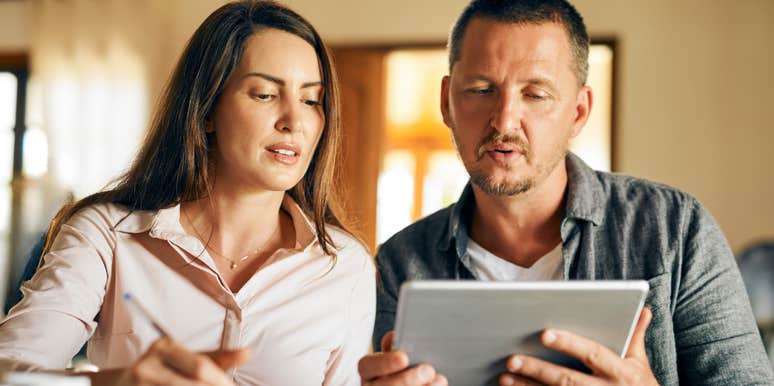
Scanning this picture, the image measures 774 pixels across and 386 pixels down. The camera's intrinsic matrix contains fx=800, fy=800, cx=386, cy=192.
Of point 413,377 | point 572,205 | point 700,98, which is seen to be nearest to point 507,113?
point 572,205

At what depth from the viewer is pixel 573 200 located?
1.84m

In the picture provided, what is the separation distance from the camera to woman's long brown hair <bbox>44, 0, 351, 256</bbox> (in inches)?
62.2

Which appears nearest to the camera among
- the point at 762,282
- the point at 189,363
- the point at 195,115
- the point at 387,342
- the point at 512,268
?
the point at 189,363

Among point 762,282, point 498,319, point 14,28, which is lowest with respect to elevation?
point 762,282

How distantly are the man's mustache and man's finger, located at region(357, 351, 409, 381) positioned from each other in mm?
653

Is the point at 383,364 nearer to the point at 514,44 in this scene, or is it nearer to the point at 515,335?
the point at 515,335

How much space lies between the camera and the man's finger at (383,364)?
1197 millimetres

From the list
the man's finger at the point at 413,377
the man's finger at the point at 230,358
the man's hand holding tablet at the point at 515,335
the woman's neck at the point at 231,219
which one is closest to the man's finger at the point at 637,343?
the man's hand holding tablet at the point at 515,335

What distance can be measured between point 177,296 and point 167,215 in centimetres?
16

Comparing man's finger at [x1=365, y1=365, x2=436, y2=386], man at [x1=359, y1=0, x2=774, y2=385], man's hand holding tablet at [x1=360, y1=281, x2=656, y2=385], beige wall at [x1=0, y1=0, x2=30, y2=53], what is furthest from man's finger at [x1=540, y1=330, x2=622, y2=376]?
beige wall at [x1=0, y1=0, x2=30, y2=53]

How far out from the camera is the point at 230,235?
5.42 feet

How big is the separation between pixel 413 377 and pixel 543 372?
7.9 inches

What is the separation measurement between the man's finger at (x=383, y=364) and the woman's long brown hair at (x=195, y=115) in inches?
17.1

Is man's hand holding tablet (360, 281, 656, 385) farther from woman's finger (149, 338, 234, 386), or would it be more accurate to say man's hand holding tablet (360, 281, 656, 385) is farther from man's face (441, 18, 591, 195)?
man's face (441, 18, 591, 195)
